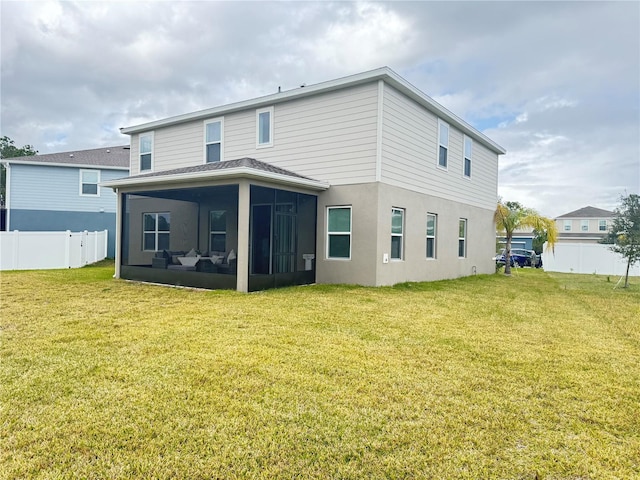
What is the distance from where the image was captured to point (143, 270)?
37.7 ft

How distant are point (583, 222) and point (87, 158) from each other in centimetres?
4758

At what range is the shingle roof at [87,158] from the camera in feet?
67.1

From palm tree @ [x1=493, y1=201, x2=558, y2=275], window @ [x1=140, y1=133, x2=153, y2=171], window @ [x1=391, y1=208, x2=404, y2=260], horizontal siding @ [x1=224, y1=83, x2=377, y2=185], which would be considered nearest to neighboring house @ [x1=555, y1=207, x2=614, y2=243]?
palm tree @ [x1=493, y1=201, x2=558, y2=275]

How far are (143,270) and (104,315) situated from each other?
5139 millimetres

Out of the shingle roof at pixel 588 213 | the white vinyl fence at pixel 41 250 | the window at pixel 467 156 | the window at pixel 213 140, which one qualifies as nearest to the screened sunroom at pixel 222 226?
the window at pixel 213 140

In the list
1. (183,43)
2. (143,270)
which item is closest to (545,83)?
(183,43)

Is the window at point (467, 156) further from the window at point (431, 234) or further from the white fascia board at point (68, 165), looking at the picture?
the white fascia board at point (68, 165)

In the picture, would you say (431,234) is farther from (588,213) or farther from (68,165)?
(588,213)

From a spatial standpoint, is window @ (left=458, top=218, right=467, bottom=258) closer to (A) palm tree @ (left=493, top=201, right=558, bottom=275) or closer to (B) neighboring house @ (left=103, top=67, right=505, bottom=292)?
(B) neighboring house @ (left=103, top=67, right=505, bottom=292)

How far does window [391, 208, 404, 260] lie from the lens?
11.2m

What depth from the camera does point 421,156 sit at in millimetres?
12117

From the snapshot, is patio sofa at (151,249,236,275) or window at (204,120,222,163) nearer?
patio sofa at (151,249,236,275)

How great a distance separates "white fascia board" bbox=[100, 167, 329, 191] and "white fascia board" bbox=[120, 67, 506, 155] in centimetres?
258

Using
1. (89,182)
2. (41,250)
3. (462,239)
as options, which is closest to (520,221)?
(462,239)
